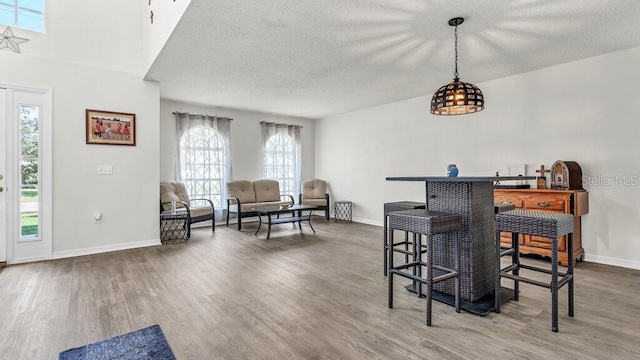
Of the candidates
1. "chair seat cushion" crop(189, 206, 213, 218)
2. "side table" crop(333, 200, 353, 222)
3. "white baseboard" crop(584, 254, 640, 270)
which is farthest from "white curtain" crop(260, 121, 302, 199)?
"white baseboard" crop(584, 254, 640, 270)

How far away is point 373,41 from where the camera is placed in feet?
10.8

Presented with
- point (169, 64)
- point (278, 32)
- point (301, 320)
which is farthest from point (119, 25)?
point (301, 320)

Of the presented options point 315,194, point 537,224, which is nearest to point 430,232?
point 537,224

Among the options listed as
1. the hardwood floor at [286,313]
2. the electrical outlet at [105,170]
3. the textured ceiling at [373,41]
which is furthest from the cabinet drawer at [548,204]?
the electrical outlet at [105,170]

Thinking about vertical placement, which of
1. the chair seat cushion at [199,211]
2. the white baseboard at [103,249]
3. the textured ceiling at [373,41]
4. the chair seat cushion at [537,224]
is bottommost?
the white baseboard at [103,249]

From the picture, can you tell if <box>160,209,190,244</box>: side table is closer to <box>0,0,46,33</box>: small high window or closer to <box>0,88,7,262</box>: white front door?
<box>0,88,7,262</box>: white front door

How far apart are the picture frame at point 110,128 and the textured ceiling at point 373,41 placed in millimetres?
727

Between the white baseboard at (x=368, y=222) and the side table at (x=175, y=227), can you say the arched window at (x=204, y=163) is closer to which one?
the side table at (x=175, y=227)

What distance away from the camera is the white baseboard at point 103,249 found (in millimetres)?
3957

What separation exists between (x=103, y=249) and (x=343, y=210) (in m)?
4.55

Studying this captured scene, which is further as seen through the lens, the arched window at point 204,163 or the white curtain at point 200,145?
the arched window at point 204,163

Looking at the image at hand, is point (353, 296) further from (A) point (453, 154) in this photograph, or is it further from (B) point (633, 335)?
(A) point (453, 154)

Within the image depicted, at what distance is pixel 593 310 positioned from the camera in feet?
7.69

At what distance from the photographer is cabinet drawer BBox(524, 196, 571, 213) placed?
3529 mm
